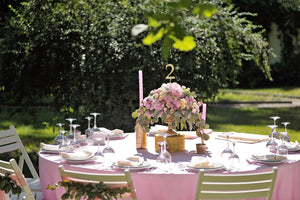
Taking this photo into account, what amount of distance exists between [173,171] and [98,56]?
436 centimetres

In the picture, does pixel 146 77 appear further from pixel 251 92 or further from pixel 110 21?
pixel 251 92

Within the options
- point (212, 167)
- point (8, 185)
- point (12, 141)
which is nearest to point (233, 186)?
point (212, 167)

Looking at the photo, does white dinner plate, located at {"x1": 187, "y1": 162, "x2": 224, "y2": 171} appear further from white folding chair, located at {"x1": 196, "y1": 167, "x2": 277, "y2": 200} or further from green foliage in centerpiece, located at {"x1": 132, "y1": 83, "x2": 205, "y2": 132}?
green foliage in centerpiece, located at {"x1": 132, "y1": 83, "x2": 205, "y2": 132}

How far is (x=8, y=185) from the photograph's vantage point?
12.6ft

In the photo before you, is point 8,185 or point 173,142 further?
point 173,142

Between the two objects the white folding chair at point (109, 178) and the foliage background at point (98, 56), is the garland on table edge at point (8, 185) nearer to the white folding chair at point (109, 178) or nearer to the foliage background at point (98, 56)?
the white folding chair at point (109, 178)

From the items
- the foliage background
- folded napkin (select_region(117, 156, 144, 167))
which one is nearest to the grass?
the foliage background

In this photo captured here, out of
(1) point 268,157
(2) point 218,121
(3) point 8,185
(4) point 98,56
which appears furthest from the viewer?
(2) point 218,121

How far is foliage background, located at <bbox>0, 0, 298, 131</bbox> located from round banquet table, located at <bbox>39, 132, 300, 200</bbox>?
10.1 ft

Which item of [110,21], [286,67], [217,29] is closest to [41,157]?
[110,21]

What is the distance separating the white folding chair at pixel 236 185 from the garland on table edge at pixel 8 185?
1.42m

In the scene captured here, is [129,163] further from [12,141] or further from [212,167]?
[12,141]

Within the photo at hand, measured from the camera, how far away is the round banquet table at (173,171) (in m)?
3.75

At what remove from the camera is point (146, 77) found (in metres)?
7.86
